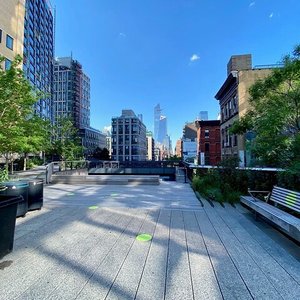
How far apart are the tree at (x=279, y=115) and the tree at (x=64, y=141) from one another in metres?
19.4

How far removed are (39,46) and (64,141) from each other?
60311 mm

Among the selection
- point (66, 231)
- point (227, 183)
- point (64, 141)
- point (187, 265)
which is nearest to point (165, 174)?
point (227, 183)

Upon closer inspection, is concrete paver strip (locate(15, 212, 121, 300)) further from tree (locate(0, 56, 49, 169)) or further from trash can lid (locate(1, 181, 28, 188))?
tree (locate(0, 56, 49, 169))

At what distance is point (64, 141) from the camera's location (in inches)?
1022

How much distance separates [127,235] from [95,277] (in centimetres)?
166

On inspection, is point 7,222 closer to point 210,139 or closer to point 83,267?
point 83,267

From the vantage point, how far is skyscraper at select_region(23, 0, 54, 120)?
60450 mm

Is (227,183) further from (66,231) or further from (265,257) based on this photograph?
(66,231)

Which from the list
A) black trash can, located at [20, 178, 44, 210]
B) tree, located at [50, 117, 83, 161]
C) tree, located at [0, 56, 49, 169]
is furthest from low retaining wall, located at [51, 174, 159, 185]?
tree, located at [50, 117, 83, 161]

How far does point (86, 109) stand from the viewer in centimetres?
12575

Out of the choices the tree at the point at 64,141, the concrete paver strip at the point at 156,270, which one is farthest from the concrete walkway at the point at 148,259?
the tree at the point at 64,141

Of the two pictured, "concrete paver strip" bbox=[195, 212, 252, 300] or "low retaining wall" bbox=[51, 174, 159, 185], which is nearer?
"concrete paver strip" bbox=[195, 212, 252, 300]

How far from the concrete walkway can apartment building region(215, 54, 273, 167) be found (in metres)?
18.8

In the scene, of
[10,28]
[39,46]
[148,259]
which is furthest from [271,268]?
[39,46]
